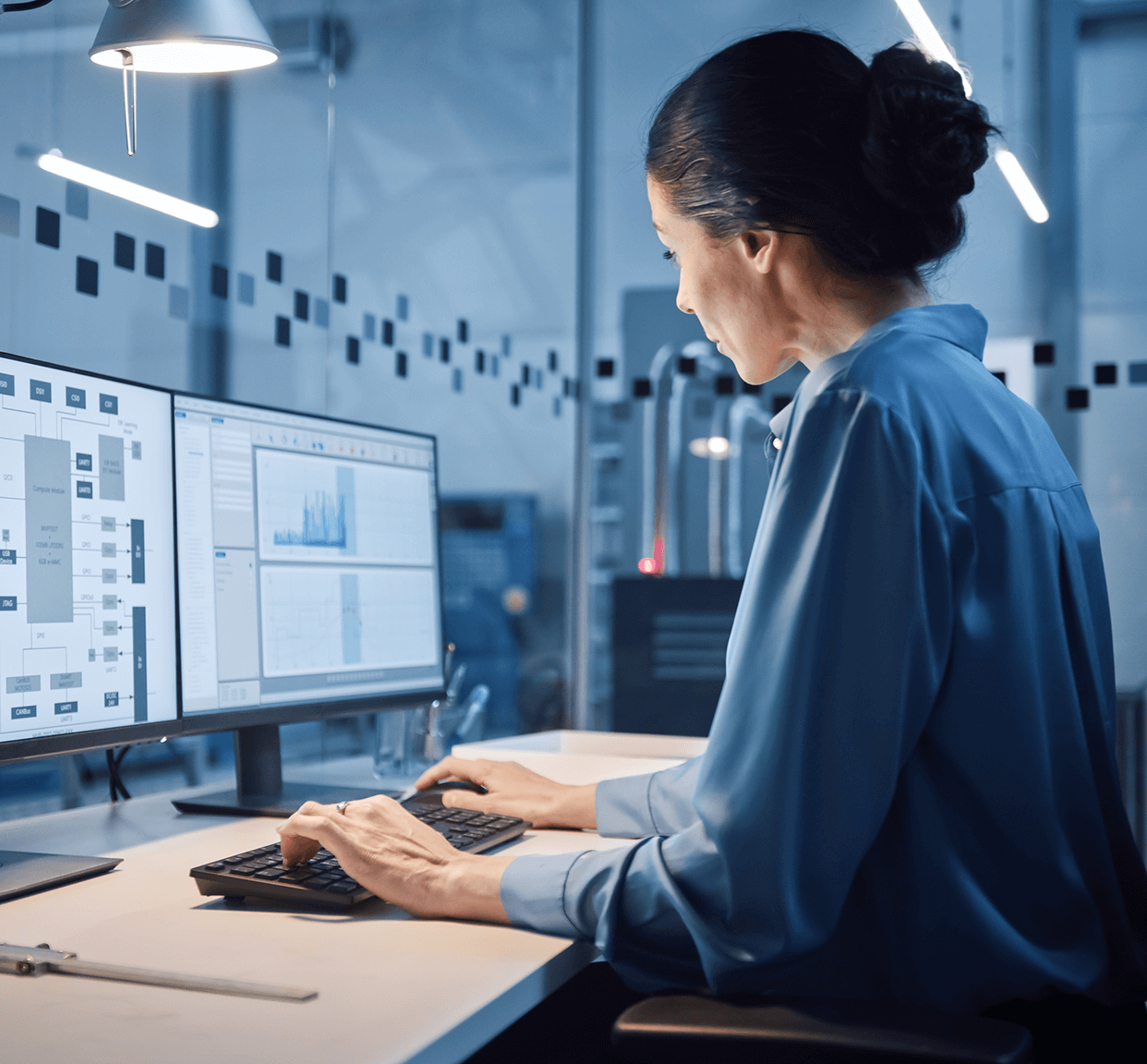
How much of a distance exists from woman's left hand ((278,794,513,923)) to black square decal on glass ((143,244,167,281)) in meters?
1.40

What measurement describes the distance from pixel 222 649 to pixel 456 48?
2820 millimetres

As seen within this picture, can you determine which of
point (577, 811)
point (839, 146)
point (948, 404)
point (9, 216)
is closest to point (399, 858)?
point (577, 811)

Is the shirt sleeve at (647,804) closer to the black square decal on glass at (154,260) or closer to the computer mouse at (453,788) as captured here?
the computer mouse at (453,788)

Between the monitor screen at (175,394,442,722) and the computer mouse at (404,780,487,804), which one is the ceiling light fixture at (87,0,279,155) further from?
the computer mouse at (404,780,487,804)

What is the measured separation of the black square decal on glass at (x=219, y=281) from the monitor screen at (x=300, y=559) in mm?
841

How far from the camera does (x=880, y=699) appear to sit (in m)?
0.75

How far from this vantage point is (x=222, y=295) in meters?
2.27

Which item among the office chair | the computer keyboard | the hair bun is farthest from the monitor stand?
the hair bun

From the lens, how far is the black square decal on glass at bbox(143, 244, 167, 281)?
6.70ft

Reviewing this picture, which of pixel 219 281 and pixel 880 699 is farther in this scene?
pixel 219 281

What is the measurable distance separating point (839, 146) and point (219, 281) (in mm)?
1632

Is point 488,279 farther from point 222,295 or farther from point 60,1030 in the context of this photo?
point 60,1030

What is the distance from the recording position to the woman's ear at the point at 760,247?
37.7 inches

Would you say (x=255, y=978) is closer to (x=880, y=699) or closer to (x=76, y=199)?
(x=880, y=699)
